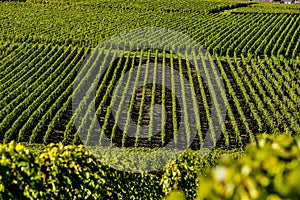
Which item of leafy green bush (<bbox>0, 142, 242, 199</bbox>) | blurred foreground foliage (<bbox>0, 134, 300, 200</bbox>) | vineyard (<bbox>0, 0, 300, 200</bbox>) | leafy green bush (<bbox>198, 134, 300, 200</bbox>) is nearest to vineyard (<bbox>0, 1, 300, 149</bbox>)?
vineyard (<bbox>0, 0, 300, 200</bbox>)

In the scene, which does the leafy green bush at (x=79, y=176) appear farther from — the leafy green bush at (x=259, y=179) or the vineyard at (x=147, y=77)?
the vineyard at (x=147, y=77)

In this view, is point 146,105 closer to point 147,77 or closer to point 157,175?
point 147,77

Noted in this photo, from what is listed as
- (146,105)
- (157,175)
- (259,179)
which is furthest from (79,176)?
(146,105)

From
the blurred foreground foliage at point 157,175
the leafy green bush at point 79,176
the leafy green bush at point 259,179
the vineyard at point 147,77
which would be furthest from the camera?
the vineyard at point 147,77

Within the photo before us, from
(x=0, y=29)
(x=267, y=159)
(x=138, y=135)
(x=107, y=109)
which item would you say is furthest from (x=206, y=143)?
(x=0, y=29)

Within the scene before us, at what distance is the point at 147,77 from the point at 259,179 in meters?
26.2

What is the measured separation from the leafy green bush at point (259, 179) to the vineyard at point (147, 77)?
668 inches

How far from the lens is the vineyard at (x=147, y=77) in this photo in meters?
21.5

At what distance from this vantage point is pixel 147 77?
2905 cm

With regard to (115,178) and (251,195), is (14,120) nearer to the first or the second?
(115,178)

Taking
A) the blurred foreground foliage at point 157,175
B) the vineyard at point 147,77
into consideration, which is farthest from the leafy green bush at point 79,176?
the vineyard at point 147,77

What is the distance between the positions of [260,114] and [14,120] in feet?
37.5

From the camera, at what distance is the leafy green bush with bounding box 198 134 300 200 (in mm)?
2461

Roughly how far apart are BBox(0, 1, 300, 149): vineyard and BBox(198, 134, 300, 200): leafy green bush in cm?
1697
